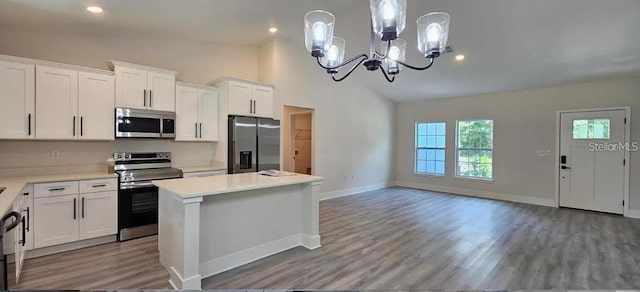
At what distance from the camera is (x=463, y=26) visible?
4086 millimetres

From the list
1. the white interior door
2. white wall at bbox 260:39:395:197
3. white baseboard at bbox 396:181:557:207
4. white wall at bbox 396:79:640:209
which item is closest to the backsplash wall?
white wall at bbox 260:39:395:197

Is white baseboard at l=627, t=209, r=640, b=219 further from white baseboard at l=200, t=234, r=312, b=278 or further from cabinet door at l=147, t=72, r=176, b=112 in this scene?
cabinet door at l=147, t=72, r=176, b=112

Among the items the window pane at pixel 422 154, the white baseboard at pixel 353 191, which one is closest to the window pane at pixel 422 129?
the window pane at pixel 422 154

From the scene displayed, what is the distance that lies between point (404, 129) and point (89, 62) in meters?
6.76

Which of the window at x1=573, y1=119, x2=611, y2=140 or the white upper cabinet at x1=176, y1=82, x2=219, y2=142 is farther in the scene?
the window at x1=573, y1=119, x2=611, y2=140

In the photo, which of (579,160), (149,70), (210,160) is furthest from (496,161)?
(149,70)

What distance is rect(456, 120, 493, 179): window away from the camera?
21.7 ft

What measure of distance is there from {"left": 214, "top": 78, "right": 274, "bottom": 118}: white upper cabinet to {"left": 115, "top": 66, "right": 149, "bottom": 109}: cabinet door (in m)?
1.09

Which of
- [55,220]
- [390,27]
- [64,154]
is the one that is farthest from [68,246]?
[390,27]

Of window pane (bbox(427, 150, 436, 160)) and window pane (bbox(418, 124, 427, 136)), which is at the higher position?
window pane (bbox(418, 124, 427, 136))

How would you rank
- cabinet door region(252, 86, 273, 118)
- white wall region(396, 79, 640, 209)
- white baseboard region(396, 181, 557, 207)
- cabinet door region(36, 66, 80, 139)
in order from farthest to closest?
white baseboard region(396, 181, 557, 207), white wall region(396, 79, 640, 209), cabinet door region(252, 86, 273, 118), cabinet door region(36, 66, 80, 139)

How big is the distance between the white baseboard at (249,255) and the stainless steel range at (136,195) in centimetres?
153

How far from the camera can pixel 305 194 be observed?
3.45 metres

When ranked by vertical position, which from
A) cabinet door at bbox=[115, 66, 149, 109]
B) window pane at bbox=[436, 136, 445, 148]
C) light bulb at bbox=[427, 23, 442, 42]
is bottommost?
window pane at bbox=[436, 136, 445, 148]
